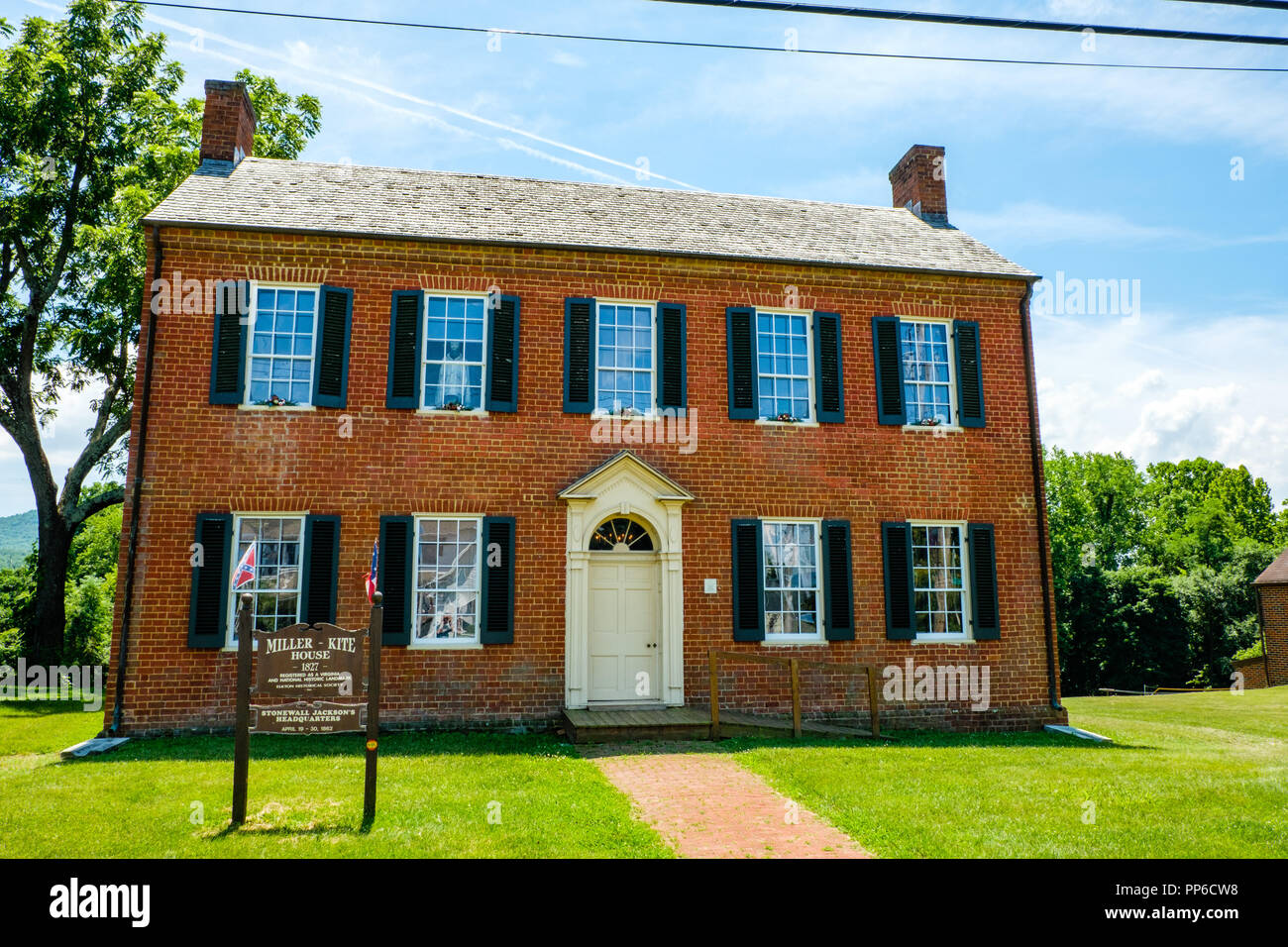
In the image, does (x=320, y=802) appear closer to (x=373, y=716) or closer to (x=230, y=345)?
(x=373, y=716)

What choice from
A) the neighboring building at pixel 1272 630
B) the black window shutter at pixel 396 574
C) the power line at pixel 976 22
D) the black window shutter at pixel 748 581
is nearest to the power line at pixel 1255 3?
the power line at pixel 976 22

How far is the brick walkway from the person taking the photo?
20.3ft

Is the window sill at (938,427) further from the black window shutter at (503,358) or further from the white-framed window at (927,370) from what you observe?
the black window shutter at (503,358)

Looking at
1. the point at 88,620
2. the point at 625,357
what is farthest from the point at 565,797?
the point at 88,620

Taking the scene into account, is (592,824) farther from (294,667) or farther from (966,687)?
(966,687)

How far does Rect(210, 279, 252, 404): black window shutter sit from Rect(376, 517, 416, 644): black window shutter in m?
2.83

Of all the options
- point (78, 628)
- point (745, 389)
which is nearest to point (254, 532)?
point (745, 389)

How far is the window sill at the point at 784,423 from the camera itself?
12.4 m

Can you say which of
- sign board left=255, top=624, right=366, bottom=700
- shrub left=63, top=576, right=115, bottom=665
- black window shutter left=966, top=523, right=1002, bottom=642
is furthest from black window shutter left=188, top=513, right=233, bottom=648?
shrub left=63, top=576, right=115, bottom=665

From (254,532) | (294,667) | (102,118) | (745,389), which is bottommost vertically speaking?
(294,667)

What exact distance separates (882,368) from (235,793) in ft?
34.4

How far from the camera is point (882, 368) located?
12883 mm

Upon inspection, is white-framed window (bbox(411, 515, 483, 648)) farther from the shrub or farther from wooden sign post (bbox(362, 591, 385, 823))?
the shrub

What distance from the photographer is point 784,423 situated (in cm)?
1250
